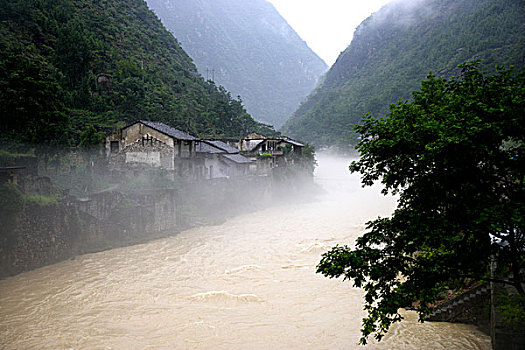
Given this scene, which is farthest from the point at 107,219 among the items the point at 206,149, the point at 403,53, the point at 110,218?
the point at 403,53

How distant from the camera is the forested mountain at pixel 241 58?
140500mm

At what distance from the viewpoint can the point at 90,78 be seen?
4028 cm

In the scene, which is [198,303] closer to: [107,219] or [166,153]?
[107,219]

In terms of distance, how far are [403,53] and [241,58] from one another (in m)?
85.3

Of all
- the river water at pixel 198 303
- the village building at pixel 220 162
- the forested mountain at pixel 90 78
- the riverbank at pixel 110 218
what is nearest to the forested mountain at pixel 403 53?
the forested mountain at pixel 90 78

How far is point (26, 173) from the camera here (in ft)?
65.9

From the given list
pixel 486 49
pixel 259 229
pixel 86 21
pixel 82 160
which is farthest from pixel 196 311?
pixel 486 49

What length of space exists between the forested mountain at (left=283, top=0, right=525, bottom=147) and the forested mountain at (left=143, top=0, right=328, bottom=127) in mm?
29532

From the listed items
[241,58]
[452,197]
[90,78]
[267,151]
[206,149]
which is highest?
[241,58]

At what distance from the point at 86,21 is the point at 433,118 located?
5812 cm

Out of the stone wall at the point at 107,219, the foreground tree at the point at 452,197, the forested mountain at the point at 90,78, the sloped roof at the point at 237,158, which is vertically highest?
the forested mountain at the point at 90,78

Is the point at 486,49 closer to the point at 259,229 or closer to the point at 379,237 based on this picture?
the point at 259,229

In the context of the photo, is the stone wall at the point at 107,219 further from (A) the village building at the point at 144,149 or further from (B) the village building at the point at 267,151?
(B) the village building at the point at 267,151

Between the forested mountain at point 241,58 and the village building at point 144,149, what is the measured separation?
316 feet
